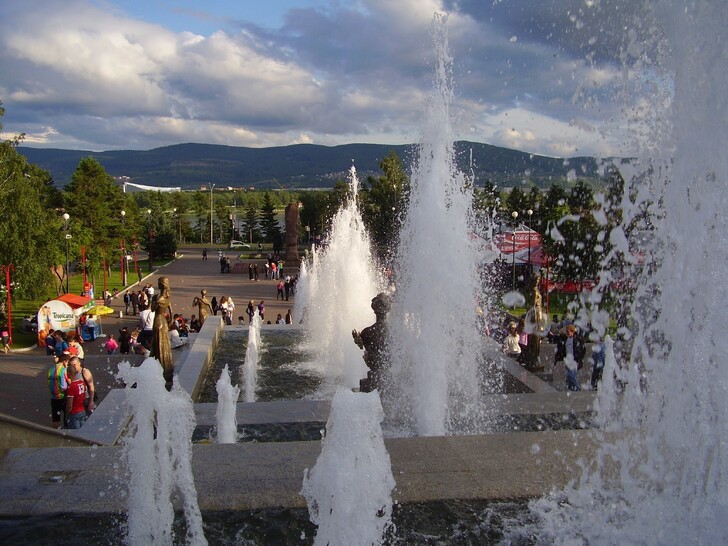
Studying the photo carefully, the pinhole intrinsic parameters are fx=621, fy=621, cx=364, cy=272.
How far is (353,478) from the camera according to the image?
4426 millimetres

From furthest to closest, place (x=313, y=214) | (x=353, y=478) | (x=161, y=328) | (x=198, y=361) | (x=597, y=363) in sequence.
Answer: (x=313, y=214)
(x=198, y=361)
(x=597, y=363)
(x=161, y=328)
(x=353, y=478)

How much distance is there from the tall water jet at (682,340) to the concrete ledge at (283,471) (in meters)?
0.47

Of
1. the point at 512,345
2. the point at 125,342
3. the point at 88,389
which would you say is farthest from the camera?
the point at 125,342

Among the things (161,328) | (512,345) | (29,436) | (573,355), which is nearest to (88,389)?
(161,328)

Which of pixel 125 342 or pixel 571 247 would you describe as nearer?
pixel 125 342

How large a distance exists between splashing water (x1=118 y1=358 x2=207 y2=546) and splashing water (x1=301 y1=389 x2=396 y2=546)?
956 mm

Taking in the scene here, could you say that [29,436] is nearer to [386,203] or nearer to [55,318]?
[55,318]

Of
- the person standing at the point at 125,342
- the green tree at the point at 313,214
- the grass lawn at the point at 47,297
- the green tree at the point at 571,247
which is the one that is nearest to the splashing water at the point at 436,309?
the person standing at the point at 125,342

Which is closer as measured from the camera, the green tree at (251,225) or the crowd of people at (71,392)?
the crowd of people at (71,392)

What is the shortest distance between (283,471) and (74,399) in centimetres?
474

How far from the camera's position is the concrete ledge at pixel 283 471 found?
4.96m

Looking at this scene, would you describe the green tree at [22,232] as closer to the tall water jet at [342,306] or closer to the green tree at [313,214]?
the tall water jet at [342,306]

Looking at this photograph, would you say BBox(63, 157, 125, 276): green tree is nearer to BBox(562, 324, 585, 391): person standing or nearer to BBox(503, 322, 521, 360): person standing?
BBox(503, 322, 521, 360): person standing

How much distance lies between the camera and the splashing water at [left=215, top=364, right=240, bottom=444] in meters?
7.41
